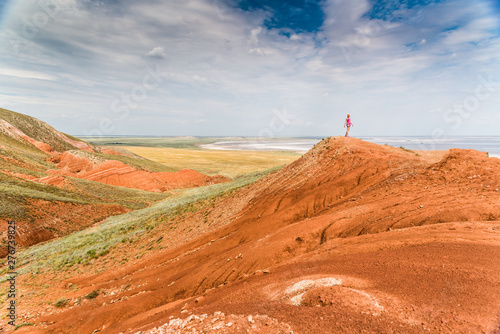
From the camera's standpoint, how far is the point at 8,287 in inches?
624

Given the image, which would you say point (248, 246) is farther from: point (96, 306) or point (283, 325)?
point (96, 306)

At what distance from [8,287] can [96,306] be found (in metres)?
8.48

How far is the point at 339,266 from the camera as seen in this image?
800 centimetres

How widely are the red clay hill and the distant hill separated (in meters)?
16.6

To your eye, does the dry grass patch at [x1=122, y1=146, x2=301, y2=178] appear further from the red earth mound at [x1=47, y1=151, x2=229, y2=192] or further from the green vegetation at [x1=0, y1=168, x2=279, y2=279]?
the green vegetation at [x1=0, y1=168, x2=279, y2=279]

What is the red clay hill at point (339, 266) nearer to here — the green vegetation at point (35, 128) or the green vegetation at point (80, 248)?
the green vegetation at point (80, 248)

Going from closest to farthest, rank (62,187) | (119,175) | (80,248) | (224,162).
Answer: (80,248) < (62,187) < (119,175) < (224,162)

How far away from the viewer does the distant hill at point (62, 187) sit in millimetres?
27500

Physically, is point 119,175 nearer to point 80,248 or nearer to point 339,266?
point 80,248

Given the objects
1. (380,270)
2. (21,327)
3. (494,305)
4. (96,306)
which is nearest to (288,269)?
(380,270)

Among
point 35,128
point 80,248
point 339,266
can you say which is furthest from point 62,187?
point 35,128

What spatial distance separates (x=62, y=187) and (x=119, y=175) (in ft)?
45.7

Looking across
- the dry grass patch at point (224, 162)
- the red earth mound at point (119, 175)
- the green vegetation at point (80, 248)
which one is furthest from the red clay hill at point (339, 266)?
the dry grass patch at point (224, 162)

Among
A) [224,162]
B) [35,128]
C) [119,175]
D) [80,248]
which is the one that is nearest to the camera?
[80,248]
